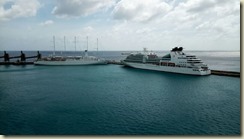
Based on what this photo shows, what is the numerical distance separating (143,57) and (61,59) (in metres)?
15.1

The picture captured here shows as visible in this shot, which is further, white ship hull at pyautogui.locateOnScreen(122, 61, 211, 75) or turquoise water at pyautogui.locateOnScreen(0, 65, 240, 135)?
white ship hull at pyautogui.locateOnScreen(122, 61, 211, 75)

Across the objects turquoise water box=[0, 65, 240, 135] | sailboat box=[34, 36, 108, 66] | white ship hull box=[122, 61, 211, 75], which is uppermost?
sailboat box=[34, 36, 108, 66]

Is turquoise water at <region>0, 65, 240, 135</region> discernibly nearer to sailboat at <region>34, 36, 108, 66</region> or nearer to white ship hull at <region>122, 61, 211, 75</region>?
white ship hull at <region>122, 61, 211, 75</region>

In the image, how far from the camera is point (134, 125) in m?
8.02

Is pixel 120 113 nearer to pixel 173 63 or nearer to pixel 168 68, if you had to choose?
pixel 168 68

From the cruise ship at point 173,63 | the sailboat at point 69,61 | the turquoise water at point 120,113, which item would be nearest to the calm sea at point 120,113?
the turquoise water at point 120,113

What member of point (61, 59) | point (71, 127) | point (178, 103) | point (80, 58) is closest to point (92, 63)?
point (80, 58)

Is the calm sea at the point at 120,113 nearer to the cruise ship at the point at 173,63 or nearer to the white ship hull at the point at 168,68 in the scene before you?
the white ship hull at the point at 168,68

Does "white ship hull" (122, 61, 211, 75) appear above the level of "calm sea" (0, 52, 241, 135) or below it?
above

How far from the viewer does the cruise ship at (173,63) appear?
23.5 m

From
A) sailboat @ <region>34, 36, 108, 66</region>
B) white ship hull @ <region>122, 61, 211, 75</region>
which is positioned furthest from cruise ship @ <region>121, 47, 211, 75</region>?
sailboat @ <region>34, 36, 108, 66</region>

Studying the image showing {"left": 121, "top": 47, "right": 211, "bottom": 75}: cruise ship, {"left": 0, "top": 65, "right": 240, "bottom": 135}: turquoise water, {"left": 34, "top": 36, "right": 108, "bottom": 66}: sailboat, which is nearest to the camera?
{"left": 0, "top": 65, "right": 240, "bottom": 135}: turquoise water

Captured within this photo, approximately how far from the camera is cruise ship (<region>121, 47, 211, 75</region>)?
23453mm

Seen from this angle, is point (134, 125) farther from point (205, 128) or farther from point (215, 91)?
point (215, 91)
